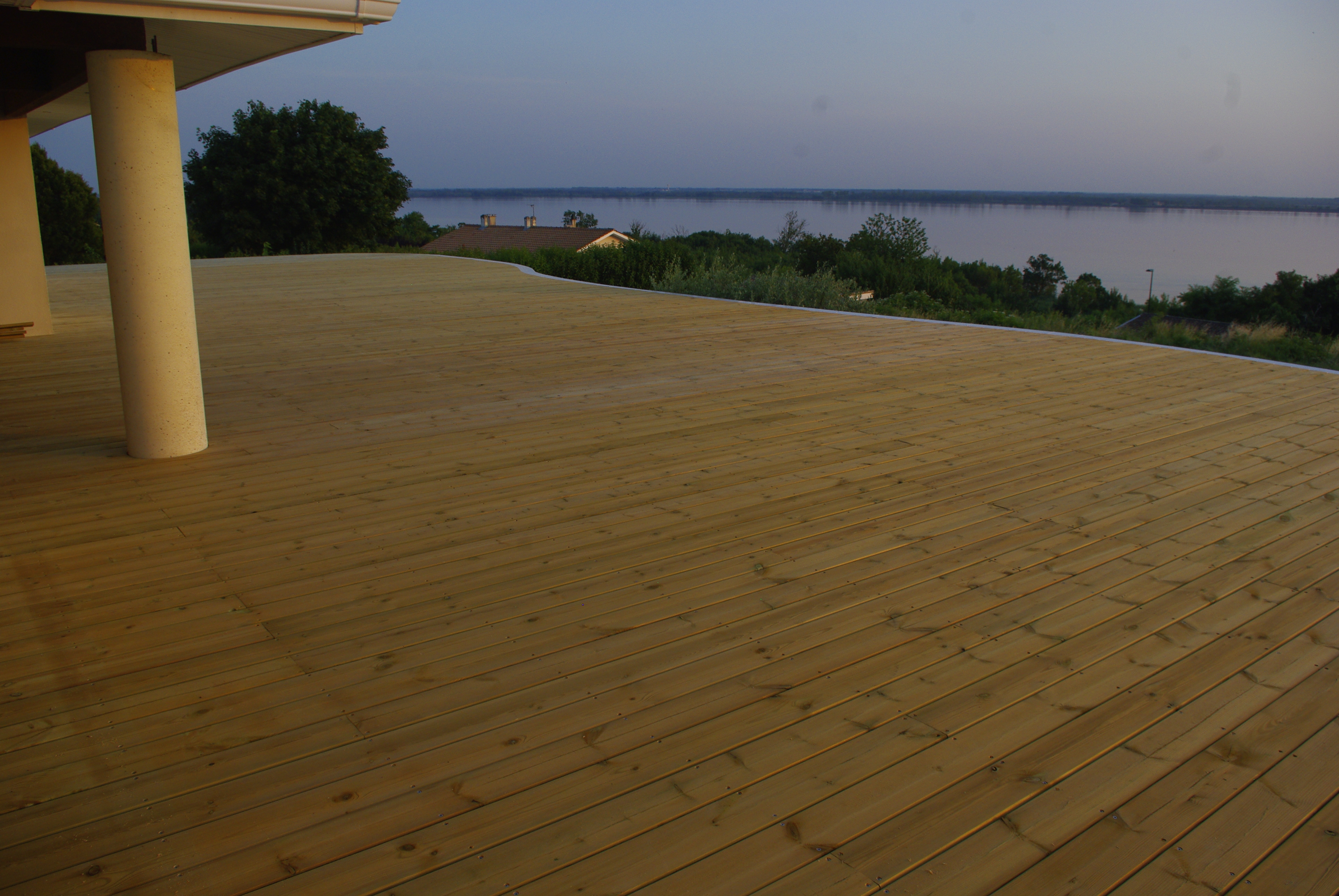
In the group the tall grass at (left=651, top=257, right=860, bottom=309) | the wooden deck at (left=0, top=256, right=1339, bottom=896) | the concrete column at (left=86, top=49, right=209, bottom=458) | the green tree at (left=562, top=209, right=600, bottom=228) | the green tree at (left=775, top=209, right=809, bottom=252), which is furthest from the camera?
the green tree at (left=562, top=209, right=600, bottom=228)

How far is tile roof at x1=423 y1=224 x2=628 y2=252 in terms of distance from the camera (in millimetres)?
32188

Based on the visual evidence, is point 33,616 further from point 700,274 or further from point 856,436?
point 700,274

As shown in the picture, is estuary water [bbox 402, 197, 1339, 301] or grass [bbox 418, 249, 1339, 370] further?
estuary water [bbox 402, 197, 1339, 301]

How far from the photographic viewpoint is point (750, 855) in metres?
1.54

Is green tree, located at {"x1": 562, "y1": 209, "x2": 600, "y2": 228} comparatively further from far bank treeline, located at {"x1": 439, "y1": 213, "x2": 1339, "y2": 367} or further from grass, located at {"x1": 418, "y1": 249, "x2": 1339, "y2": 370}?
grass, located at {"x1": 418, "y1": 249, "x2": 1339, "y2": 370}

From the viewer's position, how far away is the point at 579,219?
6253cm

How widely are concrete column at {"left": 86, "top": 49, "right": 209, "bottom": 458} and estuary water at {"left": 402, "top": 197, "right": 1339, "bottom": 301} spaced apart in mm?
13731

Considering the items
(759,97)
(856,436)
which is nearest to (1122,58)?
(759,97)

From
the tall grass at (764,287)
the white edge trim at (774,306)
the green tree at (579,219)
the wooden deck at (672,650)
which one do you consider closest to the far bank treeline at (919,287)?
the tall grass at (764,287)

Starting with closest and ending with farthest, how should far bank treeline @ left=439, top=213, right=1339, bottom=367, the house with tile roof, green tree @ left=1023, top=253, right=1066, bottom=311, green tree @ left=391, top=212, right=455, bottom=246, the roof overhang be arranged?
1. the roof overhang
2. far bank treeline @ left=439, top=213, right=1339, bottom=367
3. the house with tile roof
4. green tree @ left=391, top=212, right=455, bottom=246
5. green tree @ left=1023, top=253, right=1066, bottom=311

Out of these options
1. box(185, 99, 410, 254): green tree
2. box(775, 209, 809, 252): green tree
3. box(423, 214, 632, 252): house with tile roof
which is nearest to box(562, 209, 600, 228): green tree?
box(423, 214, 632, 252): house with tile roof

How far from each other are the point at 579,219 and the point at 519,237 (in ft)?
94.5

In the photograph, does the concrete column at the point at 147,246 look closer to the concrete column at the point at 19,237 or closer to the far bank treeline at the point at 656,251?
the concrete column at the point at 19,237

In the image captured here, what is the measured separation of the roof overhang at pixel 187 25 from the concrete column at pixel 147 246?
10cm
